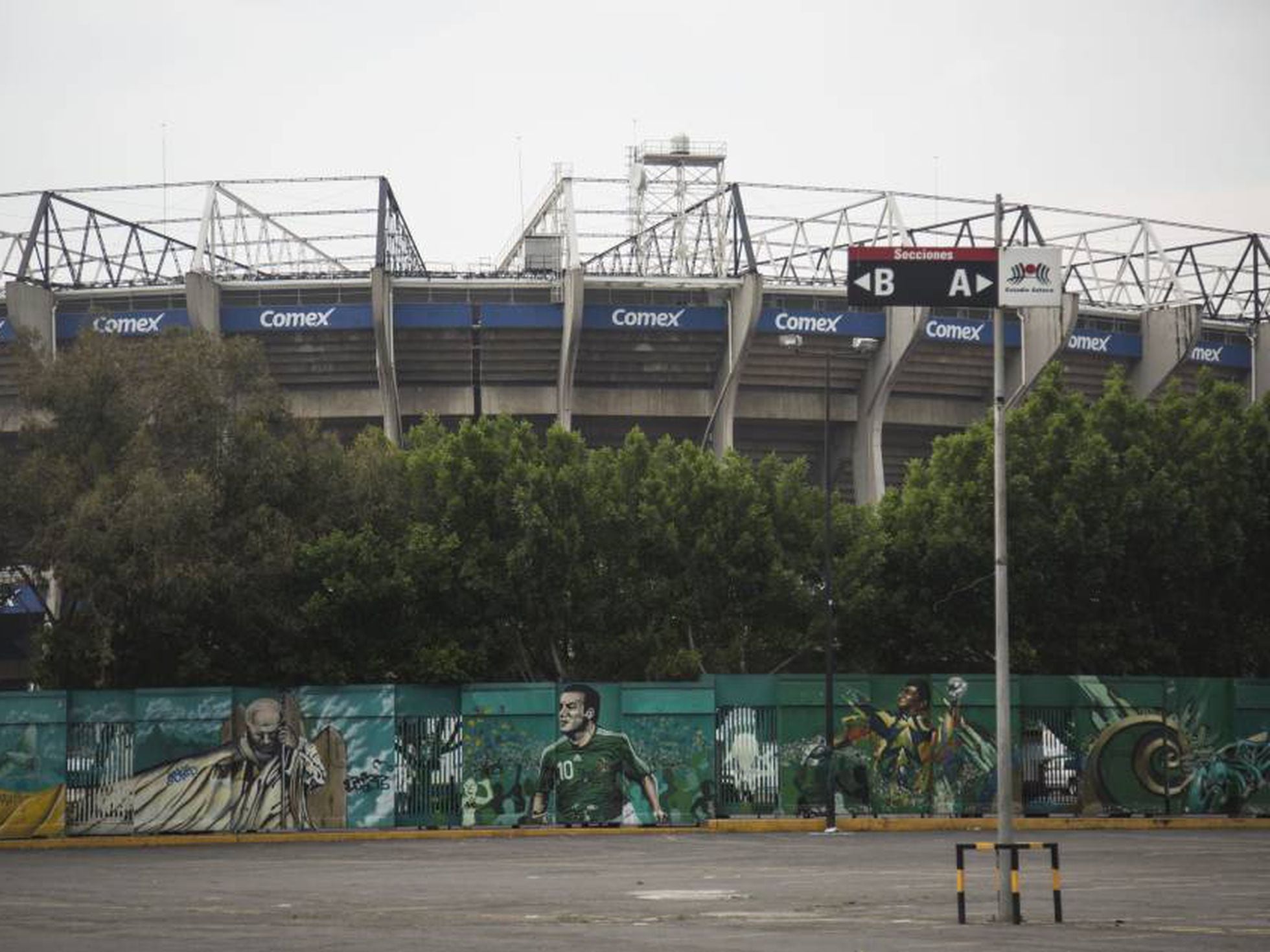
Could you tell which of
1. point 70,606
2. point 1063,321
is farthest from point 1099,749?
point 1063,321

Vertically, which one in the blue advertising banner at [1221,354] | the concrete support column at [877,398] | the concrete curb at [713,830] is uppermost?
the blue advertising banner at [1221,354]

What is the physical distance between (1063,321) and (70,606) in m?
44.9

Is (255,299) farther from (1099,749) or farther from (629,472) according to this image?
(1099,749)

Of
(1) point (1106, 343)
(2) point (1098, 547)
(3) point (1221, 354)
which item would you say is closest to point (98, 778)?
(2) point (1098, 547)

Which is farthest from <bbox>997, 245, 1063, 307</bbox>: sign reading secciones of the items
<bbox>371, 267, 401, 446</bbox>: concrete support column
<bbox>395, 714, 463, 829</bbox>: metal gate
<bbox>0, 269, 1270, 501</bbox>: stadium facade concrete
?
<bbox>0, 269, 1270, 501</bbox>: stadium facade concrete

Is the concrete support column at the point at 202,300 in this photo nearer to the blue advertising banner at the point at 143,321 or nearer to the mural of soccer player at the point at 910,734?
the blue advertising banner at the point at 143,321

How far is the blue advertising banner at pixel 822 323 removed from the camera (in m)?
74.6

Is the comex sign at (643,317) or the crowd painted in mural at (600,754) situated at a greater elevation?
the comex sign at (643,317)

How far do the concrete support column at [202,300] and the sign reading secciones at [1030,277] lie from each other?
2170 inches

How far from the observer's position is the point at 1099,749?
1693 inches

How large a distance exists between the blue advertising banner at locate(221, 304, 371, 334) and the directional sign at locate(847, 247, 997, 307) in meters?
55.0

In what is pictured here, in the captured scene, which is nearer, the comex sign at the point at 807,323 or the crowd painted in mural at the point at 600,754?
the crowd painted in mural at the point at 600,754

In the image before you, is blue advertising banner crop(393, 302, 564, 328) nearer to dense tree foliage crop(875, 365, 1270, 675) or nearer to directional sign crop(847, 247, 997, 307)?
dense tree foliage crop(875, 365, 1270, 675)

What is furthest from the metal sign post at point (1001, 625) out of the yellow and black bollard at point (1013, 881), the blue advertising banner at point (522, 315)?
the blue advertising banner at point (522, 315)
